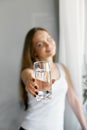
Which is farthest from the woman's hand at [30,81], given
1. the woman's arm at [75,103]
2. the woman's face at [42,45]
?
the woman's arm at [75,103]

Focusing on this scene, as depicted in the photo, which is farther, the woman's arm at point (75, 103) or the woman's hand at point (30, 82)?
the woman's arm at point (75, 103)

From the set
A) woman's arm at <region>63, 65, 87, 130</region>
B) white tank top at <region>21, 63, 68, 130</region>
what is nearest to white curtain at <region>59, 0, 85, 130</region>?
woman's arm at <region>63, 65, 87, 130</region>

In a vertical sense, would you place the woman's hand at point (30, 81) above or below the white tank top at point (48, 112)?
above

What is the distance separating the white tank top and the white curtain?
14cm

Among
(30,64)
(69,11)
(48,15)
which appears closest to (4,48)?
(30,64)

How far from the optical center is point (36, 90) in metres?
1.23

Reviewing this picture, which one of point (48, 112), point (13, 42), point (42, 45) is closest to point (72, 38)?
point (42, 45)

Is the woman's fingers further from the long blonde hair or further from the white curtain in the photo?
the white curtain

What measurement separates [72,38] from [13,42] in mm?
342

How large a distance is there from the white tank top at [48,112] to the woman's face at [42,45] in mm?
156

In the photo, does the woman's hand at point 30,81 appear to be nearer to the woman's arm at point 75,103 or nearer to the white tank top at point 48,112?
the white tank top at point 48,112

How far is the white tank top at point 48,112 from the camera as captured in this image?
4.19ft

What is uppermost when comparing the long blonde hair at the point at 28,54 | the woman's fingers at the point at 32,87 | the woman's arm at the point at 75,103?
the long blonde hair at the point at 28,54

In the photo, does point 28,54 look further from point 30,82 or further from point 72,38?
point 72,38
